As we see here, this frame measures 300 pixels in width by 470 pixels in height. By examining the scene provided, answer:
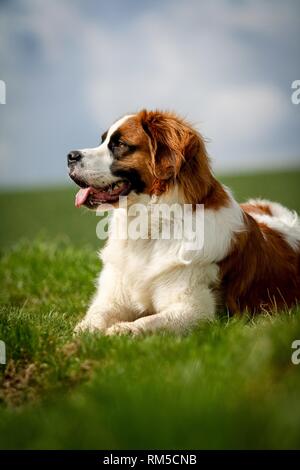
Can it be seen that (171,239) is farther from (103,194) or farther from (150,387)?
(150,387)

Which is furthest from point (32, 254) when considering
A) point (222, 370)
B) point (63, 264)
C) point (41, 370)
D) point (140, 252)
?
point (222, 370)

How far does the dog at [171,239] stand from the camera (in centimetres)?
547

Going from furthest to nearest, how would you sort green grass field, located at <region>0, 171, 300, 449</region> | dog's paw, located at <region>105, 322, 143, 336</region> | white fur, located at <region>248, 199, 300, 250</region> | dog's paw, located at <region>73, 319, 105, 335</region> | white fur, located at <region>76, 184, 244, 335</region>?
white fur, located at <region>248, 199, 300, 250</region> → white fur, located at <region>76, 184, 244, 335</region> → dog's paw, located at <region>73, 319, 105, 335</region> → dog's paw, located at <region>105, 322, 143, 336</region> → green grass field, located at <region>0, 171, 300, 449</region>

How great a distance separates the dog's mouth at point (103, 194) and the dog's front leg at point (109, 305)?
25.0 inches

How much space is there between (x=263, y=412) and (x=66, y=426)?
1.02m

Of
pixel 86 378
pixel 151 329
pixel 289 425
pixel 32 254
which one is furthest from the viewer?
pixel 32 254

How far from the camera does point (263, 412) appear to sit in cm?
353

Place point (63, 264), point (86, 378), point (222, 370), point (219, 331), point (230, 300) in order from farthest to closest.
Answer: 1. point (63, 264)
2. point (230, 300)
3. point (219, 331)
4. point (86, 378)
5. point (222, 370)

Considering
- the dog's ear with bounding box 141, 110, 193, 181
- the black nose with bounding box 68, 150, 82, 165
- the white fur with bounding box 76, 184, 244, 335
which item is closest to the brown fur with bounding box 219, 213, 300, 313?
the white fur with bounding box 76, 184, 244, 335

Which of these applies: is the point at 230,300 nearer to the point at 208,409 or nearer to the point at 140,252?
the point at 140,252

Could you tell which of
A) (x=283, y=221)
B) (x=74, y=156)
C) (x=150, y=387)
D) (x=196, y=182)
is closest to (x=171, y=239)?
(x=196, y=182)

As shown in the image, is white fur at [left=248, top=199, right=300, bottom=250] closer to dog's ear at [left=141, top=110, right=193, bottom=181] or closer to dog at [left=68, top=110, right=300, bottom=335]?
dog at [left=68, top=110, right=300, bottom=335]

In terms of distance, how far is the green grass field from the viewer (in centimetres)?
345

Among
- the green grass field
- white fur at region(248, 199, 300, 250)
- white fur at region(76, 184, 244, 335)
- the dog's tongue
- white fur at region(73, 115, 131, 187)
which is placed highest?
white fur at region(73, 115, 131, 187)
